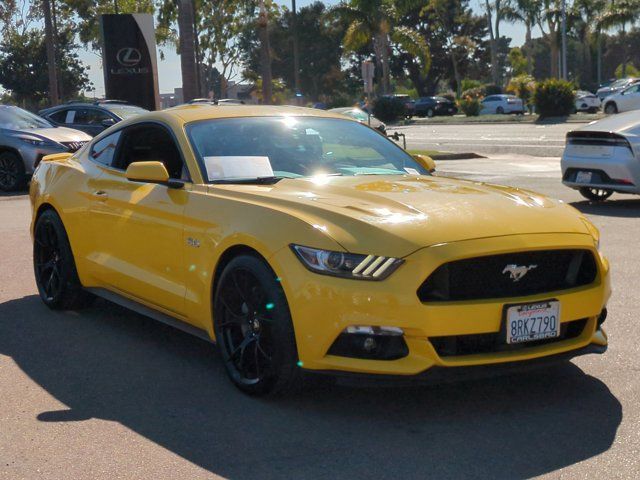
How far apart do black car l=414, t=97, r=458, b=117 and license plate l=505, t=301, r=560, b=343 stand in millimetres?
57226

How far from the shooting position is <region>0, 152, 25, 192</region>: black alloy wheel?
17094 millimetres

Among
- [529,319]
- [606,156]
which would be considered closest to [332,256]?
[529,319]

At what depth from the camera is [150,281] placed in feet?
19.3

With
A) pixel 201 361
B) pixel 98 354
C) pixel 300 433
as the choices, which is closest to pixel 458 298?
pixel 300 433

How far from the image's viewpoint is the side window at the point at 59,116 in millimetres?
20812

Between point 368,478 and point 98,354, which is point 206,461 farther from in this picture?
point 98,354

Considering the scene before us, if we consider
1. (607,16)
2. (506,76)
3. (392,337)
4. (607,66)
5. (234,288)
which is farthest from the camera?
(506,76)

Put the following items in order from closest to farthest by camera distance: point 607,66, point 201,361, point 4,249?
point 201,361 < point 4,249 < point 607,66

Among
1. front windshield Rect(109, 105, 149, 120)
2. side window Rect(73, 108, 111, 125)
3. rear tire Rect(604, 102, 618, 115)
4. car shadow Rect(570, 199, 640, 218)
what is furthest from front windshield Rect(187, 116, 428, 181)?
rear tire Rect(604, 102, 618, 115)

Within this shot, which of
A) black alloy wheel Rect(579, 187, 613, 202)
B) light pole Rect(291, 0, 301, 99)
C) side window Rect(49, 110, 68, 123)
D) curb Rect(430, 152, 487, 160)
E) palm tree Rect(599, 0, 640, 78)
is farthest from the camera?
palm tree Rect(599, 0, 640, 78)

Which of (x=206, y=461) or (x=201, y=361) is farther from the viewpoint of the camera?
(x=201, y=361)

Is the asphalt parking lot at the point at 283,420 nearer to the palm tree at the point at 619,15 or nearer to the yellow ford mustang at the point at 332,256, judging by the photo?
the yellow ford mustang at the point at 332,256

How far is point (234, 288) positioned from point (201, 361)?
0.96 m

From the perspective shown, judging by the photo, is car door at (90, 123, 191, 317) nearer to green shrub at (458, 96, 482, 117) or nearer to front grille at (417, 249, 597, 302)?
front grille at (417, 249, 597, 302)
